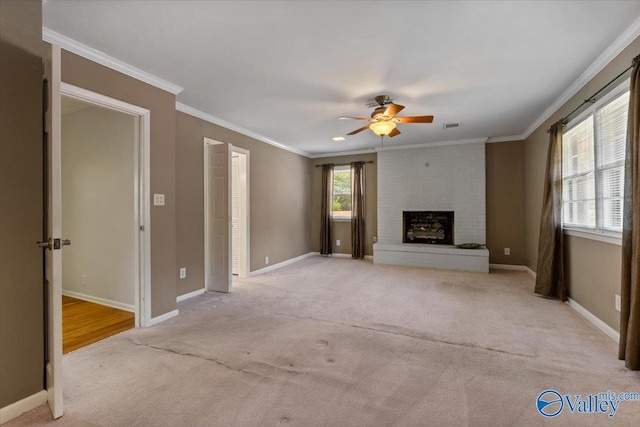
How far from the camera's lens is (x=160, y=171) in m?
3.01

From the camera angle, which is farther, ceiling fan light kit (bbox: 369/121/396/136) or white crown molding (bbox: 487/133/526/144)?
white crown molding (bbox: 487/133/526/144)

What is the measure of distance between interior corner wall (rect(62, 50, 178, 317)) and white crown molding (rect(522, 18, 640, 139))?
411 centimetres

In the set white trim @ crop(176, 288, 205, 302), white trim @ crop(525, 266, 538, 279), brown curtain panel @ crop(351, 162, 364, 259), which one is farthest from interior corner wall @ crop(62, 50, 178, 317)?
white trim @ crop(525, 266, 538, 279)

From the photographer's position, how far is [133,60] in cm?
260

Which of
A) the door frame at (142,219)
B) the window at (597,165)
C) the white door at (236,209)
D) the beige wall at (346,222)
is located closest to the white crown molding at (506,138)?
the window at (597,165)

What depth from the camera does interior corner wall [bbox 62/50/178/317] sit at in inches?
107

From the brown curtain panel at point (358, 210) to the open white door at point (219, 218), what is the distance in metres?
3.37

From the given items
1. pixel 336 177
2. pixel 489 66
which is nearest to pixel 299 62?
pixel 489 66

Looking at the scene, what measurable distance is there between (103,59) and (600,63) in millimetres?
4470

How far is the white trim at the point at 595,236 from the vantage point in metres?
2.53

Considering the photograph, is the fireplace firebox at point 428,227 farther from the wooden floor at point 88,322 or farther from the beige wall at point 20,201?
the beige wall at point 20,201

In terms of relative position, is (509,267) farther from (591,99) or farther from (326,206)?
(326,206)

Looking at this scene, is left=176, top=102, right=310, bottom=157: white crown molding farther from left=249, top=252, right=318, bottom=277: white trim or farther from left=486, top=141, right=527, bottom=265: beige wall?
left=486, top=141, right=527, bottom=265: beige wall

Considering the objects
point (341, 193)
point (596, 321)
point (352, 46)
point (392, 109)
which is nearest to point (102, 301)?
point (352, 46)
